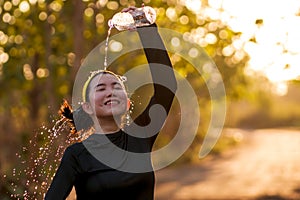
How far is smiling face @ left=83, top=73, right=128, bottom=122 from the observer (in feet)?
10.3

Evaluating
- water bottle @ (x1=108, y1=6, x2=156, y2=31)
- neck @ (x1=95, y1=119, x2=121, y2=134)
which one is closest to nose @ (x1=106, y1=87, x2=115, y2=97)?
neck @ (x1=95, y1=119, x2=121, y2=134)

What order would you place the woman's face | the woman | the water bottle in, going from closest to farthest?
the woman
the woman's face
the water bottle

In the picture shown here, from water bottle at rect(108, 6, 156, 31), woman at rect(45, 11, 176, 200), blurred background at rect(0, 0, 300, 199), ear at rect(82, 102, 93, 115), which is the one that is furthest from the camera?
blurred background at rect(0, 0, 300, 199)

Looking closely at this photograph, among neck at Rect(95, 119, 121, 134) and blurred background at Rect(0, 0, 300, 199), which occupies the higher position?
blurred background at Rect(0, 0, 300, 199)

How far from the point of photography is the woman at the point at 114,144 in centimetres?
300

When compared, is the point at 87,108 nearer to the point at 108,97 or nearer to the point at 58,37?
the point at 108,97

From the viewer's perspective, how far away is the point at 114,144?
10.4 feet

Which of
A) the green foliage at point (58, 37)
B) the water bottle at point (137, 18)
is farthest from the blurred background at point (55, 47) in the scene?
the water bottle at point (137, 18)

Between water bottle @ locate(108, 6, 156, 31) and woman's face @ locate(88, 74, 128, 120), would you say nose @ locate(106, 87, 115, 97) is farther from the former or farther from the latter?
water bottle @ locate(108, 6, 156, 31)

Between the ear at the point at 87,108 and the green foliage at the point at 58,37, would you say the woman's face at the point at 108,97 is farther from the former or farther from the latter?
the green foliage at the point at 58,37

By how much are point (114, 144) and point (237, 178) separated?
47.9 feet

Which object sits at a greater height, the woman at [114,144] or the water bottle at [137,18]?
the water bottle at [137,18]

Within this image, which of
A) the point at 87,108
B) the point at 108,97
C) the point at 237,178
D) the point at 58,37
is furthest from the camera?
the point at 237,178

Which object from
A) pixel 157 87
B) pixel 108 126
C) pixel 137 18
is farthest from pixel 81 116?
pixel 137 18
